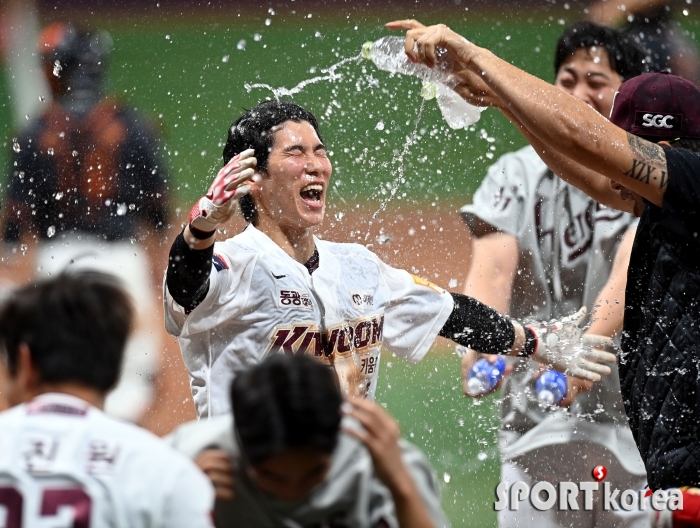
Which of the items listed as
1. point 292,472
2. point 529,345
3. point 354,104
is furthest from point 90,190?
point 292,472

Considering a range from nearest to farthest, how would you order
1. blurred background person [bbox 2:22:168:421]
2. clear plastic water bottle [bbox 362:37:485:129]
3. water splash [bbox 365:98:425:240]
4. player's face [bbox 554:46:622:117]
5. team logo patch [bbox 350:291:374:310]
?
team logo patch [bbox 350:291:374:310]
clear plastic water bottle [bbox 362:37:485:129]
player's face [bbox 554:46:622:117]
blurred background person [bbox 2:22:168:421]
water splash [bbox 365:98:425:240]

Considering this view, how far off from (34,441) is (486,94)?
2.13 metres

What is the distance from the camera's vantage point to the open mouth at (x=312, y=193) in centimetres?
336

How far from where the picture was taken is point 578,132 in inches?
116

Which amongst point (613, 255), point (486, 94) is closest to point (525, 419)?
point (613, 255)

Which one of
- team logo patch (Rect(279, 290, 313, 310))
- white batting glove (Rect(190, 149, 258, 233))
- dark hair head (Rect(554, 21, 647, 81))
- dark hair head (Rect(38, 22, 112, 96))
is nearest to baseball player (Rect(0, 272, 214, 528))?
white batting glove (Rect(190, 149, 258, 233))

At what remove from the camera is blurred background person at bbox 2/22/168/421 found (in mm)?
5863

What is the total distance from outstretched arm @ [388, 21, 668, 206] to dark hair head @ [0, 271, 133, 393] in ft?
4.85

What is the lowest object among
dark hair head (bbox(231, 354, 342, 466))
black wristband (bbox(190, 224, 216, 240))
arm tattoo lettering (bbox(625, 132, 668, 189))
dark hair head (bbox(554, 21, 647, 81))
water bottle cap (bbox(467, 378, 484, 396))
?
dark hair head (bbox(231, 354, 342, 466))

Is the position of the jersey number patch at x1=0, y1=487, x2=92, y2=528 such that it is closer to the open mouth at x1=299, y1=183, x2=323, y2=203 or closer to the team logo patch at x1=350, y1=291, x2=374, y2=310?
the team logo patch at x1=350, y1=291, x2=374, y2=310

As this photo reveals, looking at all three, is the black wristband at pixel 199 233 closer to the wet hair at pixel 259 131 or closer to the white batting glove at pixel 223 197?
the white batting glove at pixel 223 197

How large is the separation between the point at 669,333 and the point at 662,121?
0.66 meters

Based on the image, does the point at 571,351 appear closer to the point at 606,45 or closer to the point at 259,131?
the point at 259,131

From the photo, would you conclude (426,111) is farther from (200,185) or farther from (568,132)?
(568,132)
